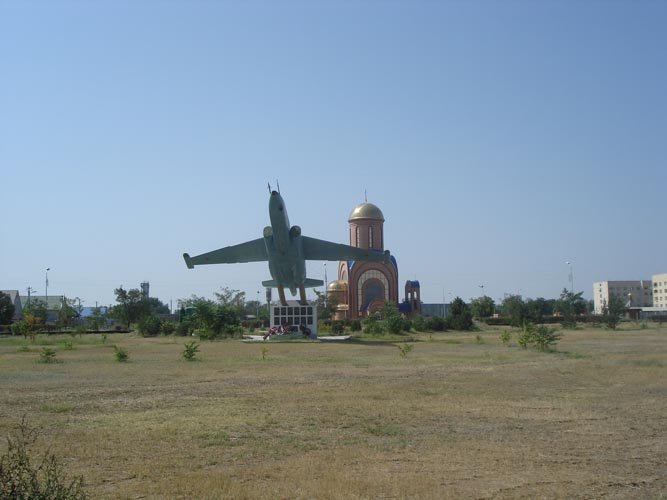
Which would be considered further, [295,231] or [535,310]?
[535,310]

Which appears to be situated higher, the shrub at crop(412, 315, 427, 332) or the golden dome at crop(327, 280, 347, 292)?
the golden dome at crop(327, 280, 347, 292)

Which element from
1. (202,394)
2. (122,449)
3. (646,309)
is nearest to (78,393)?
(202,394)

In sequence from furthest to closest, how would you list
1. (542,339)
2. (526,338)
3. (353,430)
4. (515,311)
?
(515,311), (526,338), (542,339), (353,430)

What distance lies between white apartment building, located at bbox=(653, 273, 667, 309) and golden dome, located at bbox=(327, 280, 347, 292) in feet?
276

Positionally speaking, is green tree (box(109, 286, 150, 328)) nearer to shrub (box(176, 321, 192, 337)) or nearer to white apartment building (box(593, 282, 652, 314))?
shrub (box(176, 321, 192, 337))

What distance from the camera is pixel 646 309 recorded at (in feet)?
436

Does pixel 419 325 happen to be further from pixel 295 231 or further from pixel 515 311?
pixel 295 231

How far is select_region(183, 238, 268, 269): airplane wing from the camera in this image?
52.0 m

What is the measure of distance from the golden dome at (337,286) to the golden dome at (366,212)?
8.75 meters

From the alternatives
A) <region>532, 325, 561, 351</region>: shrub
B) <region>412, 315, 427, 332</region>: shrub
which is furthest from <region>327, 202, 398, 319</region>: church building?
<region>532, 325, 561, 351</region>: shrub

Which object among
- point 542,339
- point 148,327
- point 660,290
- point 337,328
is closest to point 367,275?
point 337,328

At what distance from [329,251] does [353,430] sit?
40572 millimetres

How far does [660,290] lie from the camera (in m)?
145

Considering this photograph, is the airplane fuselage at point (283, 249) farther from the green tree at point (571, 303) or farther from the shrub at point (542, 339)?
the green tree at point (571, 303)
